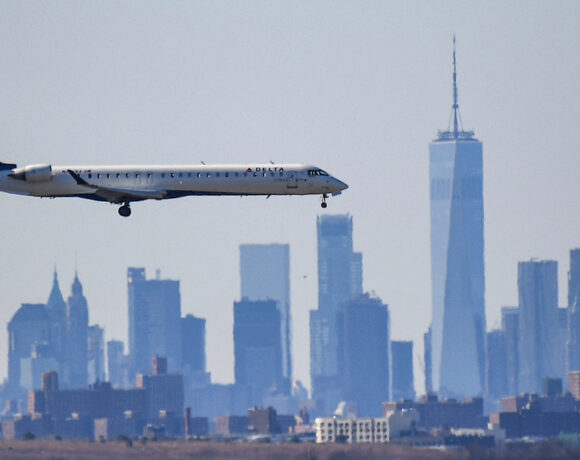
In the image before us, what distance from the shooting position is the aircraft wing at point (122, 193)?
134250 millimetres

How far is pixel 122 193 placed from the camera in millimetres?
134875

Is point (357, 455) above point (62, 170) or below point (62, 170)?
below

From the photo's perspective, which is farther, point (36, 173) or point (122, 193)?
point (36, 173)

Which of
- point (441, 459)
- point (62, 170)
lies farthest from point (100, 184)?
point (441, 459)

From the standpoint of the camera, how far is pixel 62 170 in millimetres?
136500

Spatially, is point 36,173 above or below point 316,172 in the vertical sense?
above

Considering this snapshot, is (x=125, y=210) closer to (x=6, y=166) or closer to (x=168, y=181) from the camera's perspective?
(x=168, y=181)

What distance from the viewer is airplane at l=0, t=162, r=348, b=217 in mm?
134375

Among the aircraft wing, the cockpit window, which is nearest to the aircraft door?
the cockpit window

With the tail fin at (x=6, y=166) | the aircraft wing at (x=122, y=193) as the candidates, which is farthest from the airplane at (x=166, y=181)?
the tail fin at (x=6, y=166)

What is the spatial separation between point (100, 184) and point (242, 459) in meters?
68.1

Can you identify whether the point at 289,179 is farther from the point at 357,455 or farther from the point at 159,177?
the point at 357,455

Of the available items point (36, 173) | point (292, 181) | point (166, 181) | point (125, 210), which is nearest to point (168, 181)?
point (166, 181)

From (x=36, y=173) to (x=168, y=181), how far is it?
377 inches
